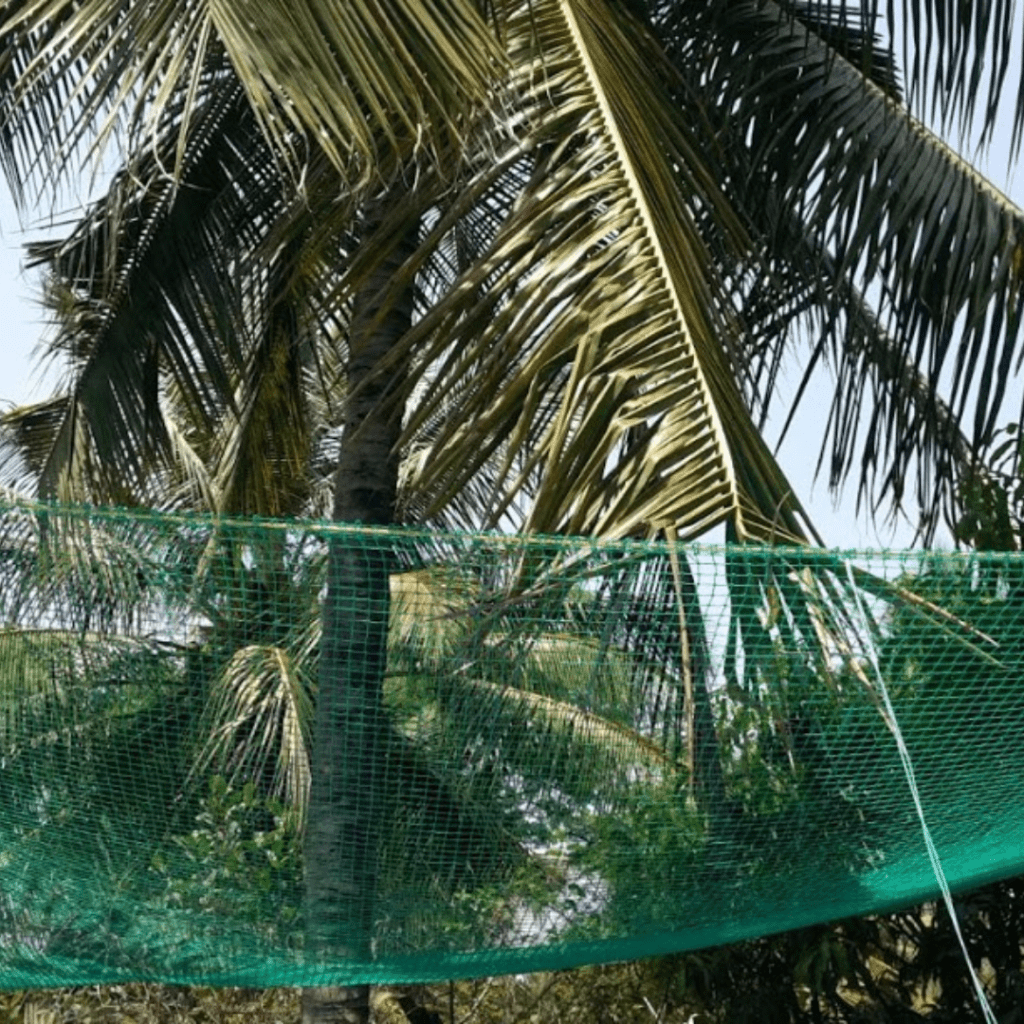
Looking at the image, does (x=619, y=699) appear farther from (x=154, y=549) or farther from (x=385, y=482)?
(x=385, y=482)

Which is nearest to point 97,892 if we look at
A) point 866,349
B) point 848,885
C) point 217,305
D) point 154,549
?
point 154,549

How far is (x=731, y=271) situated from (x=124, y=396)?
5.71 ft

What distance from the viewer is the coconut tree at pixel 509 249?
128 inches

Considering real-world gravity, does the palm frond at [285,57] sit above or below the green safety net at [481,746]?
above

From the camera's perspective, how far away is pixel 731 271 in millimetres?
4711

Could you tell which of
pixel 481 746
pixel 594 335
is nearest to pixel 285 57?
pixel 594 335

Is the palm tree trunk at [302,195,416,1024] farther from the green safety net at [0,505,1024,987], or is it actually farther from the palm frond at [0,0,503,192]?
the palm frond at [0,0,503,192]

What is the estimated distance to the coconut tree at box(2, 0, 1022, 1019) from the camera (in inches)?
128

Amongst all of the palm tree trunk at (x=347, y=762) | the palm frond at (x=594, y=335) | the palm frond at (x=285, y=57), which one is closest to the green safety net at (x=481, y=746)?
the palm tree trunk at (x=347, y=762)

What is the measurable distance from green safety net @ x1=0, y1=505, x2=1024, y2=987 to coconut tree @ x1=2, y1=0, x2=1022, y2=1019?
0.32ft

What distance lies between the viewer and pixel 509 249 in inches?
145

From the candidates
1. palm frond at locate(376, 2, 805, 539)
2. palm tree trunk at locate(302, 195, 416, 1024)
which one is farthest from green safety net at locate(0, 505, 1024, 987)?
palm frond at locate(376, 2, 805, 539)

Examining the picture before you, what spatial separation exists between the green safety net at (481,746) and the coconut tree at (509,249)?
98 mm

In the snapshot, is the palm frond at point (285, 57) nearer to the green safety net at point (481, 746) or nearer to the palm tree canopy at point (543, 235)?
the palm tree canopy at point (543, 235)
